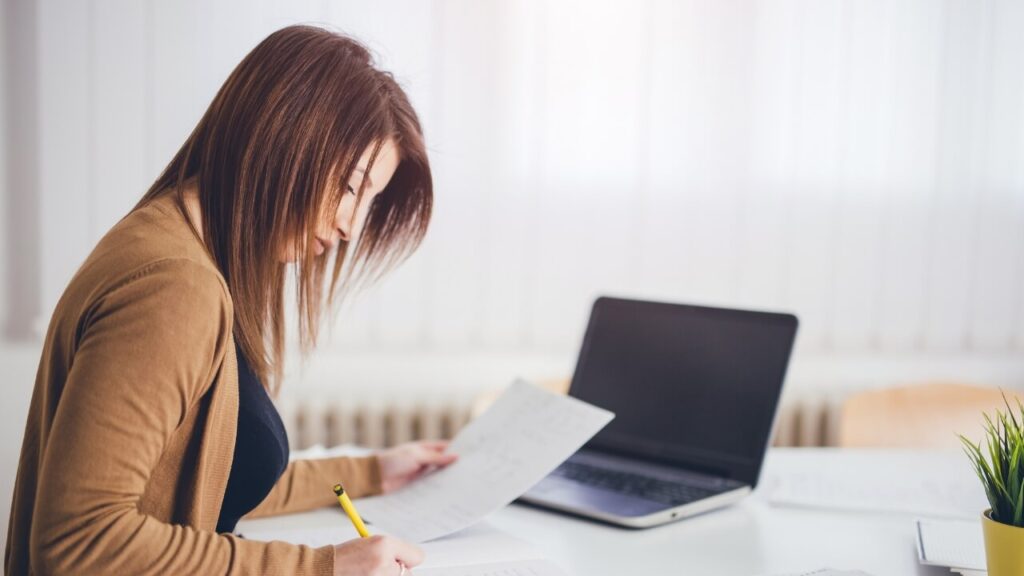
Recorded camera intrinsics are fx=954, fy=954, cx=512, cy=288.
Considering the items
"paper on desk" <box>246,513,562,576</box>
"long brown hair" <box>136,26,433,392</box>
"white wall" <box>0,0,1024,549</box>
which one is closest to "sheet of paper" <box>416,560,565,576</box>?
"paper on desk" <box>246,513,562,576</box>

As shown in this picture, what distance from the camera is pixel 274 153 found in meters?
0.97

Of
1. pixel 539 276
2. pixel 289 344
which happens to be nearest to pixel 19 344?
pixel 289 344

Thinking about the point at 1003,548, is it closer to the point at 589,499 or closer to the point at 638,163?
the point at 589,499

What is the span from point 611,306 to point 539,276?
1038 mm

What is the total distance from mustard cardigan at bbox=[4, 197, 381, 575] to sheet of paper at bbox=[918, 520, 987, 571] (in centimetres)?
68

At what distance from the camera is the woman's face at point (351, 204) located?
1039 mm

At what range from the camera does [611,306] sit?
158 cm

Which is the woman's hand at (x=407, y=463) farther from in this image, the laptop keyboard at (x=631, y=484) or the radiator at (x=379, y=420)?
the radiator at (x=379, y=420)

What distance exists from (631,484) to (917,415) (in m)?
0.94

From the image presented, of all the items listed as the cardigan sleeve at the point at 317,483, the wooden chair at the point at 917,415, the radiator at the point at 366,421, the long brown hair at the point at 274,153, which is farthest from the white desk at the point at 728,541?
the radiator at the point at 366,421

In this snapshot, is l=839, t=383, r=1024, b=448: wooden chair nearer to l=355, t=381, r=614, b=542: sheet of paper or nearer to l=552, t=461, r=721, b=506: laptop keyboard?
l=552, t=461, r=721, b=506: laptop keyboard

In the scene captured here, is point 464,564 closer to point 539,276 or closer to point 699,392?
point 699,392

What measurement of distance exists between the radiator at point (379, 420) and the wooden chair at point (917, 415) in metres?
0.52

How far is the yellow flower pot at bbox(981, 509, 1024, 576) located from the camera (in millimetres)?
900
